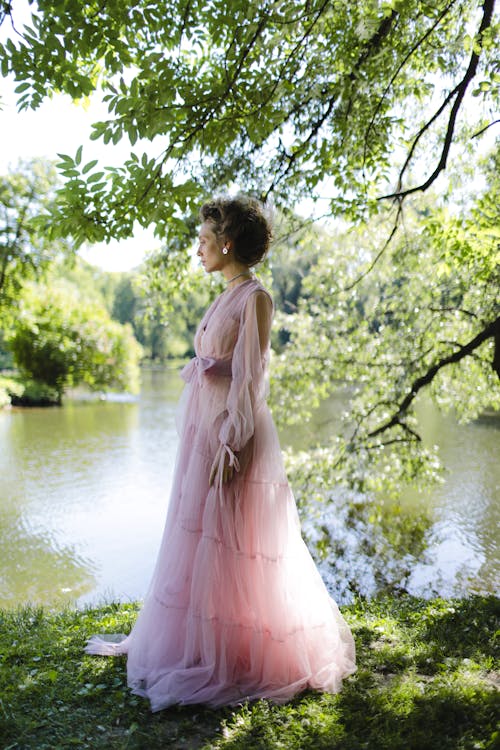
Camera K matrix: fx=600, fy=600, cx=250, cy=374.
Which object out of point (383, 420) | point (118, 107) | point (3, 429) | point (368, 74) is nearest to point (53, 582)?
point (383, 420)

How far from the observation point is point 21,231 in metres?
19.9

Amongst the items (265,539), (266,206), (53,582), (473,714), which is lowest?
(53,582)

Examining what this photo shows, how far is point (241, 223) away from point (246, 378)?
78 centimetres

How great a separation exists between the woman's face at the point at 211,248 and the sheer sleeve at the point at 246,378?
0.28 meters

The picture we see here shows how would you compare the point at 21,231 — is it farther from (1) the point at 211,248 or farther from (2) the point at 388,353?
(1) the point at 211,248

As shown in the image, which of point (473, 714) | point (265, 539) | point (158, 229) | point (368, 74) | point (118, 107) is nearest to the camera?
point (473, 714)

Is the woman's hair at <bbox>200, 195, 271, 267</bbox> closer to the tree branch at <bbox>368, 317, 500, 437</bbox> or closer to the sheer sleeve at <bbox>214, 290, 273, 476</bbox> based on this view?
the sheer sleeve at <bbox>214, 290, 273, 476</bbox>

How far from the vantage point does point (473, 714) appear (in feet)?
8.04

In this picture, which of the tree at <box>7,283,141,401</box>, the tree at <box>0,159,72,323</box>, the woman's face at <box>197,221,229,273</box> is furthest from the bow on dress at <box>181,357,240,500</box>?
the tree at <box>7,283,141,401</box>

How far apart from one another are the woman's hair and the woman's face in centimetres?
3

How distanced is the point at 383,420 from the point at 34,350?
17660mm

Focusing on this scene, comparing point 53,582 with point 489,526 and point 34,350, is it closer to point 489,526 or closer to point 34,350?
point 489,526

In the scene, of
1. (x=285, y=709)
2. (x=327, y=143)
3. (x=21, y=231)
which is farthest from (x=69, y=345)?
(x=285, y=709)

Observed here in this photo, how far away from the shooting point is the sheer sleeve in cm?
288
